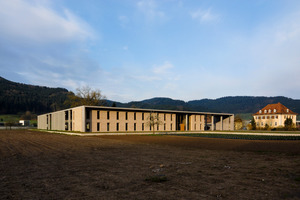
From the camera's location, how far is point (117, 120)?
59938 millimetres

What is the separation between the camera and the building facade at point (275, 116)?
93500 millimetres

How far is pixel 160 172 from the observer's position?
1083 centimetres

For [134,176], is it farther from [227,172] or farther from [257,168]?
[257,168]

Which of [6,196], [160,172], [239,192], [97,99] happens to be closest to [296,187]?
[239,192]

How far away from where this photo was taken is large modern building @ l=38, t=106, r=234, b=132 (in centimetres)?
5603

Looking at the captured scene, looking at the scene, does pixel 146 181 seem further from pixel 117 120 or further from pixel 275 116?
pixel 275 116

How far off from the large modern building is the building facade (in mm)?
37633

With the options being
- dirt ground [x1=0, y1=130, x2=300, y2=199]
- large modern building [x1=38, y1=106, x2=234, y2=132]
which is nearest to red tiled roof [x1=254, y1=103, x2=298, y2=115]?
large modern building [x1=38, y1=106, x2=234, y2=132]

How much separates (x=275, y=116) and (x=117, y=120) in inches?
3007

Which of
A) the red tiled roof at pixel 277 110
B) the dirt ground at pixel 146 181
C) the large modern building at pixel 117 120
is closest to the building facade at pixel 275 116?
the red tiled roof at pixel 277 110

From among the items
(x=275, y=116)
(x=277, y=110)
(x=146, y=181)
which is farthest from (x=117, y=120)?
(x=277, y=110)

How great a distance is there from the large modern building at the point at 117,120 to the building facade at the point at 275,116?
123 ft

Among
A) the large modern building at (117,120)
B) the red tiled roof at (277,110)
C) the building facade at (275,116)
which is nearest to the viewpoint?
the large modern building at (117,120)

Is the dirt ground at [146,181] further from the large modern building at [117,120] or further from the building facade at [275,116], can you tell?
the building facade at [275,116]
